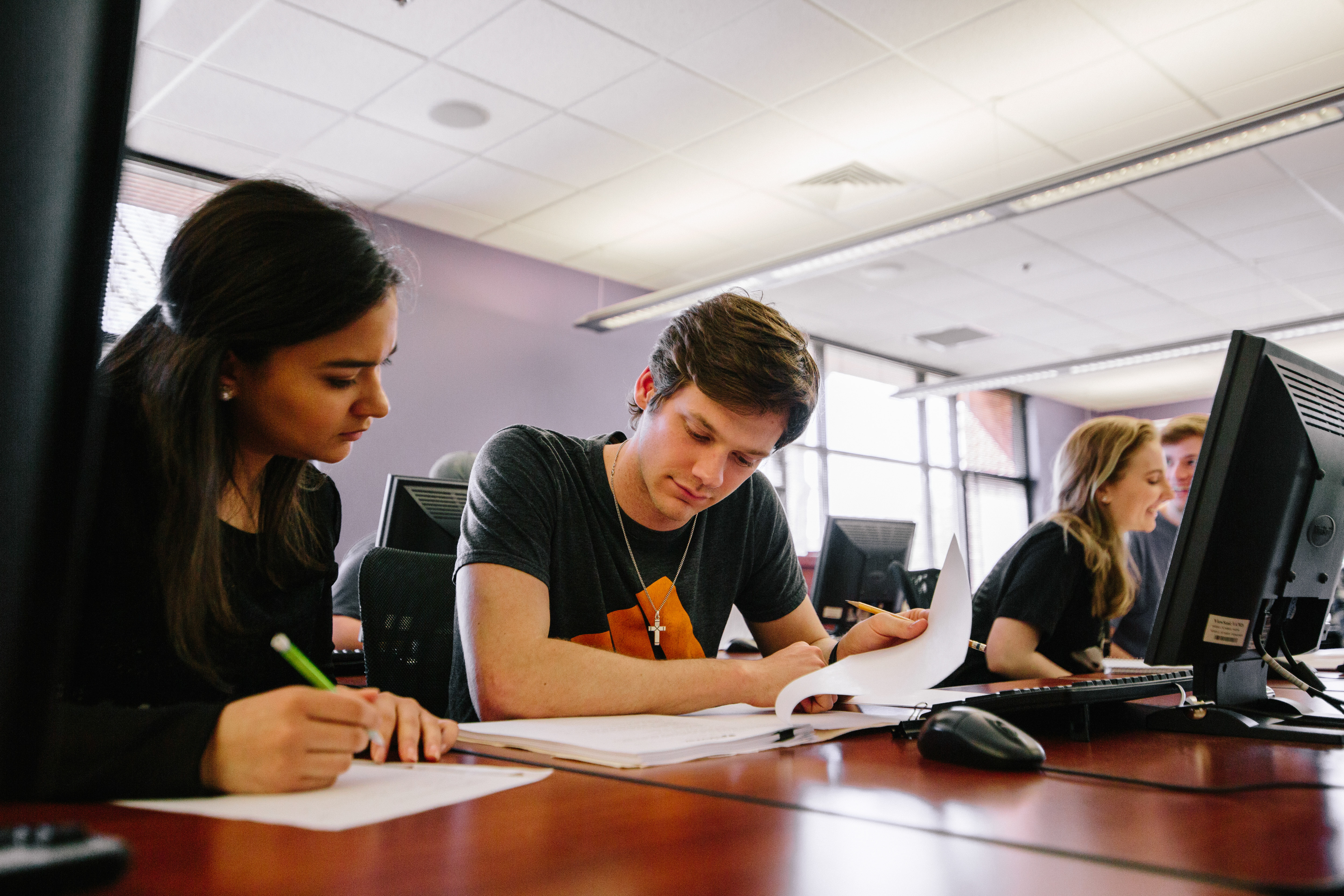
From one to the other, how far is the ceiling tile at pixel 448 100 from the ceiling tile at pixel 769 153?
2.34 feet

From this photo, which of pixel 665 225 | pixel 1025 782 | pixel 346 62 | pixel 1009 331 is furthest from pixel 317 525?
pixel 1009 331

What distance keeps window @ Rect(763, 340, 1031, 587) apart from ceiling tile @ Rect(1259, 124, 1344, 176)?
318 centimetres

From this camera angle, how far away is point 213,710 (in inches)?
26.4

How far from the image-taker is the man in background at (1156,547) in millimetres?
2924

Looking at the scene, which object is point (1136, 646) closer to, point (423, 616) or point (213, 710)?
point (423, 616)

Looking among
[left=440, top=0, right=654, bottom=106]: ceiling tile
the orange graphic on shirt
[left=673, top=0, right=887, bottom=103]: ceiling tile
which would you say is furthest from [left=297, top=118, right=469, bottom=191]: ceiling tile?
the orange graphic on shirt

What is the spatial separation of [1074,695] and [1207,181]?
13.4 feet

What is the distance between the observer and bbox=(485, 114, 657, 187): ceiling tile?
372 cm

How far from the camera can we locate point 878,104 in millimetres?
3502

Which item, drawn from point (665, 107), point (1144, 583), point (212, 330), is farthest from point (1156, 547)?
point (212, 330)

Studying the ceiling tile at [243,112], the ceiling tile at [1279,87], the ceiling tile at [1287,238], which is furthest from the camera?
the ceiling tile at [1287,238]

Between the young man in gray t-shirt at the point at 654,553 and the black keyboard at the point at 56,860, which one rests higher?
the young man in gray t-shirt at the point at 654,553

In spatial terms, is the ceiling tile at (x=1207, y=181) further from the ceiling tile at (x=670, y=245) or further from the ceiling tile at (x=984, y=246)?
the ceiling tile at (x=670, y=245)

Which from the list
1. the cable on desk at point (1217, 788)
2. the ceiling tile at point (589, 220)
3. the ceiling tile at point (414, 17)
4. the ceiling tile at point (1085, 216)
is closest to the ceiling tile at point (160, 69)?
the ceiling tile at point (414, 17)
